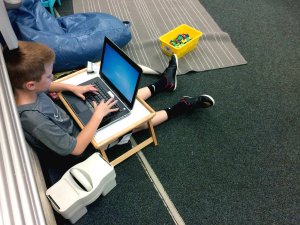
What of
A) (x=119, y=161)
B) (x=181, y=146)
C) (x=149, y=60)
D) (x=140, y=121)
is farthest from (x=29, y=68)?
(x=149, y=60)

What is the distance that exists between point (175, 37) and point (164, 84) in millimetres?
631

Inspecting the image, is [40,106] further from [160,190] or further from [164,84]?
[164,84]

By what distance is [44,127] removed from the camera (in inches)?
43.1

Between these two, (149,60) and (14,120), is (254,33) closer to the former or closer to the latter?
(149,60)

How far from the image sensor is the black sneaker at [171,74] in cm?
196

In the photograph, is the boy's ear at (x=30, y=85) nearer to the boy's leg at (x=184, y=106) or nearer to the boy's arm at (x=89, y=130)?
the boy's arm at (x=89, y=130)

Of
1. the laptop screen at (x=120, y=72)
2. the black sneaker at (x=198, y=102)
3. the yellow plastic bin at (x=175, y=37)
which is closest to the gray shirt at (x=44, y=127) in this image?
the laptop screen at (x=120, y=72)

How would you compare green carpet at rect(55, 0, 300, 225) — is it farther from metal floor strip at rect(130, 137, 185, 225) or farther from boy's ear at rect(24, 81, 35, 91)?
boy's ear at rect(24, 81, 35, 91)

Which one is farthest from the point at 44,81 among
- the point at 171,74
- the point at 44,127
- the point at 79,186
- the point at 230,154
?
the point at 230,154

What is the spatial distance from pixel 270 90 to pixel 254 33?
0.76 meters

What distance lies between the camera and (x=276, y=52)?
91.2 inches

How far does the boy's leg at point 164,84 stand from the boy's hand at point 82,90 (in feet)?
1.61

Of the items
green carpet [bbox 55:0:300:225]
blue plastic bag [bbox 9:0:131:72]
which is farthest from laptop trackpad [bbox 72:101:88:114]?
blue plastic bag [bbox 9:0:131:72]

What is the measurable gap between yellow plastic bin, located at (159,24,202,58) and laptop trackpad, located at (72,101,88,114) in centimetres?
105
